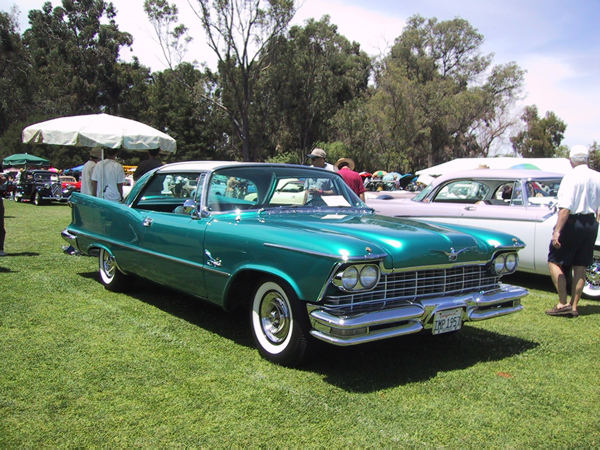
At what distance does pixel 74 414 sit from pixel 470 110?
39.7 metres

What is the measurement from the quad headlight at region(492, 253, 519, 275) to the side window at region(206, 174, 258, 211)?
2.05 meters

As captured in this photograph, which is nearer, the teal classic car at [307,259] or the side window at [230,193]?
the teal classic car at [307,259]

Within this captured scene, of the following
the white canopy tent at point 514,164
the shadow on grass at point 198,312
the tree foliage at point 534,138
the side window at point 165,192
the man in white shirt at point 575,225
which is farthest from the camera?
the tree foliage at point 534,138

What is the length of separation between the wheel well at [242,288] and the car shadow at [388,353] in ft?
1.23

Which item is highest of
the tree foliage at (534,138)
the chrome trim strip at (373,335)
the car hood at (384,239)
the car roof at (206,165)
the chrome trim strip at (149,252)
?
the tree foliage at (534,138)

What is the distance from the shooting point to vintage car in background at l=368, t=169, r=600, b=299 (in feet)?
21.0

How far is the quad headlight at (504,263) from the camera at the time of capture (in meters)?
4.11

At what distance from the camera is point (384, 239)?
356 centimetres

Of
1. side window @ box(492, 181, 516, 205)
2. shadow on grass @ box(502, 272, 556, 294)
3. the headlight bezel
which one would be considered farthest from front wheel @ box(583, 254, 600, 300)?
the headlight bezel

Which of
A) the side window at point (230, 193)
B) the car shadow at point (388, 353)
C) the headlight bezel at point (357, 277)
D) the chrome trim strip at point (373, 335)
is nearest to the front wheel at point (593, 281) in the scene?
the car shadow at point (388, 353)

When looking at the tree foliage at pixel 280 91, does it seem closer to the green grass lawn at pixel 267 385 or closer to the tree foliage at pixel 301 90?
the tree foliage at pixel 301 90

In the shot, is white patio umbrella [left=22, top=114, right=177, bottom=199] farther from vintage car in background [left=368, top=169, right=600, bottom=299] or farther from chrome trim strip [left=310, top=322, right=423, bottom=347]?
chrome trim strip [left=310, top=322, right=423, bottom=347]

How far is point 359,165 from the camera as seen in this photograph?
37875 mm

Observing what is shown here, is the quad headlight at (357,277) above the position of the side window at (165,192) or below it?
below
